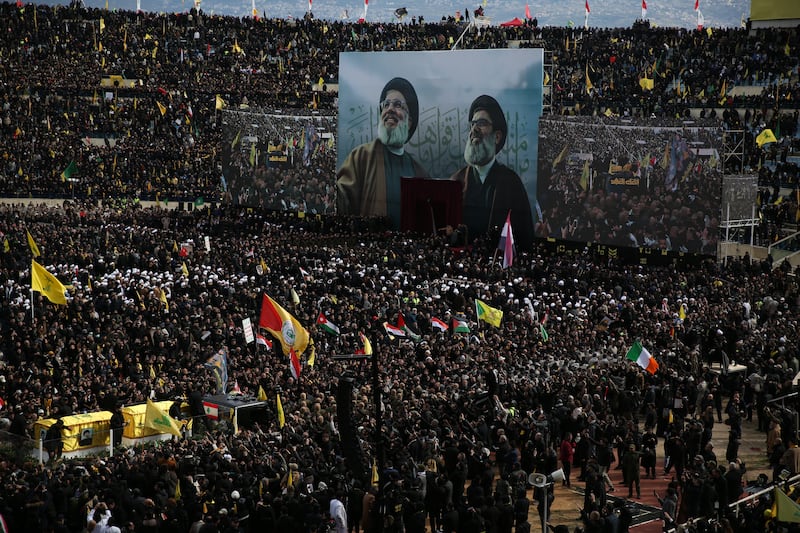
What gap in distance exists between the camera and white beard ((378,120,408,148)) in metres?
47.7

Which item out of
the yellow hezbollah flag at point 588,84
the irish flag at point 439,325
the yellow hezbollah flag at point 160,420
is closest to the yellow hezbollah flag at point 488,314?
the irish flag at point 439,325

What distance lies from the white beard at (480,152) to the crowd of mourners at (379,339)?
3.96 meters

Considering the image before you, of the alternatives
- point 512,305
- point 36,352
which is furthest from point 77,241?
point 512,305

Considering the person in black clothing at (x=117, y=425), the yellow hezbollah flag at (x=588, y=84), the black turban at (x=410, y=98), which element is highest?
the yellow hezbollah flag at (x=588, y=84)

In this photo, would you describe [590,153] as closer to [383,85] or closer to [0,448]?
[383,85]

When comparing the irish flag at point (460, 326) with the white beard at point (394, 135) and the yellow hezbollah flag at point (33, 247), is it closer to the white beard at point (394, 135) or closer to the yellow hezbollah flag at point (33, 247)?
the yellow hezbollah flag at point (33, 247)

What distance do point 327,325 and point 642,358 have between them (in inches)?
292

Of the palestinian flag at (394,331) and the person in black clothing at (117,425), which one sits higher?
the palestinian flag at (394,331)

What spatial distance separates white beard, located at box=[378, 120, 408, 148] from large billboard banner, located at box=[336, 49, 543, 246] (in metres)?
0.04

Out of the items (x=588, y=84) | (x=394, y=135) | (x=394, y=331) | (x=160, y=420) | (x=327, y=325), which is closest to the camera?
(x=160, y=420)

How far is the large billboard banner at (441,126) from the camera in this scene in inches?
1692

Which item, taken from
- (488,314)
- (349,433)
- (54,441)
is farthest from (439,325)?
(349,433)

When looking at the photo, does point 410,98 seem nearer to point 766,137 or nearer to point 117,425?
point 766,137

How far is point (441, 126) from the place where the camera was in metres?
45.8
